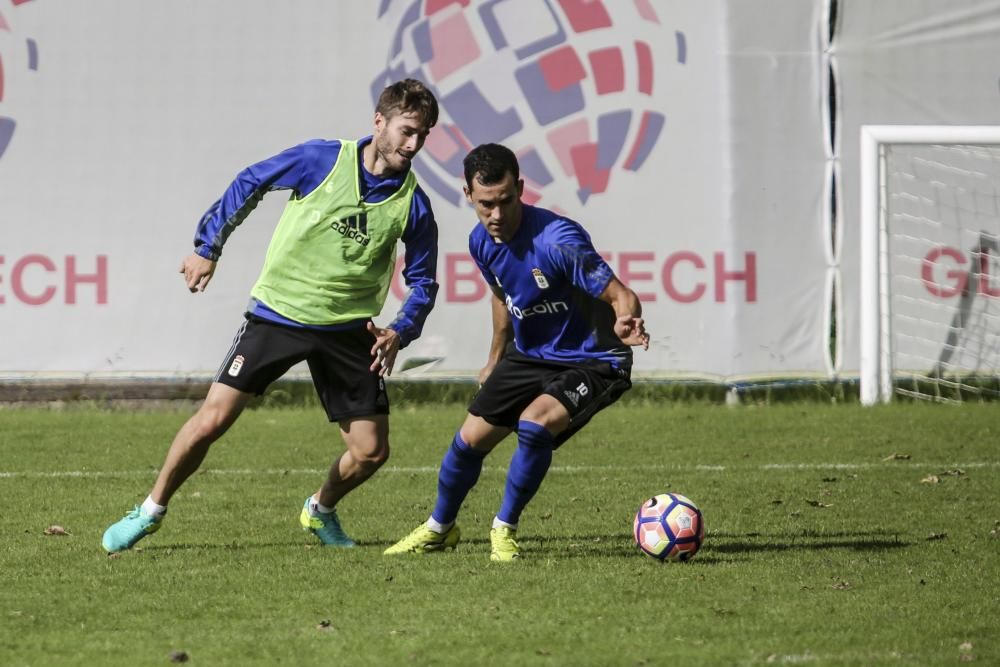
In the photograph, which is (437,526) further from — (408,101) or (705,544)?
(408,101)

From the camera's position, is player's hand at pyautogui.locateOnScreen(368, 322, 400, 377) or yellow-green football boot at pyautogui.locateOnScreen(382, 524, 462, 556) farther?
yellow-green football boot at pyautogui.locateOnScreen(382, 524, 462, 556)

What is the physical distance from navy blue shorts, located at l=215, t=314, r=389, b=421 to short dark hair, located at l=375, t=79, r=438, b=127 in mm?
952

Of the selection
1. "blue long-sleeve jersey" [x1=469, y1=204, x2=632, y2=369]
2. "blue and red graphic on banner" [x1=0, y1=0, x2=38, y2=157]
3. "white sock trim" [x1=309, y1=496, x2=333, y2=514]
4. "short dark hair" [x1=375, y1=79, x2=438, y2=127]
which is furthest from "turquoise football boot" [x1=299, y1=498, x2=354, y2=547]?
"blue and red graphic on banner" [x1=0, y1=0, x2=38, y2=157]

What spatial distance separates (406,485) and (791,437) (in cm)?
322

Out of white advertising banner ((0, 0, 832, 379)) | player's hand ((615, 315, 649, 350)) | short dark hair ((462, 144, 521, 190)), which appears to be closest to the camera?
player's hand ((615, 315, 649, 350))

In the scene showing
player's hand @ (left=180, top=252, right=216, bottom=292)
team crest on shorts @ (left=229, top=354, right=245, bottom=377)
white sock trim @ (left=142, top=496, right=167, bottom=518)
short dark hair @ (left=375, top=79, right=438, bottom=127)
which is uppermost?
short dark hair @ (left=375, top=79, right=438, bottom=127)

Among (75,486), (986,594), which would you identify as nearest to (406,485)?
(75,486)

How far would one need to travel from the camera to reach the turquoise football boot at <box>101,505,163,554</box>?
A: 6543mm

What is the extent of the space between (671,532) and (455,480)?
966 mm

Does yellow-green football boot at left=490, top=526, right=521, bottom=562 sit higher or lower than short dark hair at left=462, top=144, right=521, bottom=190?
lower

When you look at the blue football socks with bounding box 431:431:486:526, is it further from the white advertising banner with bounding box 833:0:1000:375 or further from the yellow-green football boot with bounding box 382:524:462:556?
the white advertising banner with bounding box 833:0:1000:375

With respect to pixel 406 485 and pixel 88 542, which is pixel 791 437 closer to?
pixel 406 485

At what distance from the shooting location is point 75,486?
8.74 m

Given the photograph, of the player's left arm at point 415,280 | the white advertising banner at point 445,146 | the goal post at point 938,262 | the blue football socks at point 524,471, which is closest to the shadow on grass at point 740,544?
the blue football socks at point 524,471
